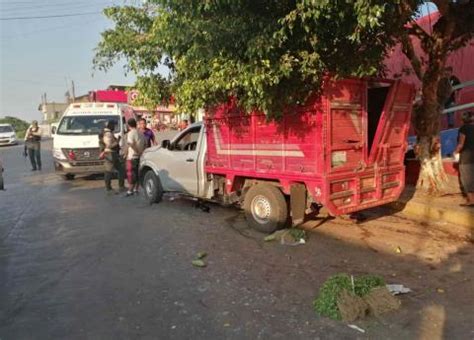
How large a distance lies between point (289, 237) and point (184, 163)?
3050mm

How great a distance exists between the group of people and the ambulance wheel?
426 centimetres

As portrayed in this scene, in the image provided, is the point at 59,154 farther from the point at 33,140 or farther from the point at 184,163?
the point at 184,163

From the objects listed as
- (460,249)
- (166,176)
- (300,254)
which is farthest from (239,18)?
(166,176)

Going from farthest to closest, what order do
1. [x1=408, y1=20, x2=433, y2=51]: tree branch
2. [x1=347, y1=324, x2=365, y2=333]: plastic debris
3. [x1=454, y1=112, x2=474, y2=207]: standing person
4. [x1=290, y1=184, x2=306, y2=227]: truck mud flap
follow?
[x1=408, y1=20, x2=433, y2=51]: tree branch, [x1=454, y1=112, x2=474, y2=207]: standing person, [x1=290, y1=184, x2=306, y2=227]: truck mud flap, [x1=347, y1=324, x2=365, y2=333]: plastic debris

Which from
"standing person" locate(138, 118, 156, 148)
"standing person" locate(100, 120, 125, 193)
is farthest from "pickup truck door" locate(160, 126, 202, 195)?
"standing person" locate(138, 118, 156, 148)

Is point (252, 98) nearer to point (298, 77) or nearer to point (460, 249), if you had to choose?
point (298, 77)

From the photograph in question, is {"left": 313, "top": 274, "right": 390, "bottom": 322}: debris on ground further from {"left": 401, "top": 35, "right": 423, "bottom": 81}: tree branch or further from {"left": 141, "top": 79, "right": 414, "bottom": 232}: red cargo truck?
{"left": 401, "top": 35, "right": 423, "bottom": 81}: tree branch

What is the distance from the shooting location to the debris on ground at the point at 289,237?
6507 mm

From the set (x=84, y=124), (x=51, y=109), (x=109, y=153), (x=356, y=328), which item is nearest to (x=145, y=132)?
(x=109, y=153)

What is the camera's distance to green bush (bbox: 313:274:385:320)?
13.6 feet

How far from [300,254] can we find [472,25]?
5.07 metres

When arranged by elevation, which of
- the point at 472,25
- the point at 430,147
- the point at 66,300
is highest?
the point at 472,25

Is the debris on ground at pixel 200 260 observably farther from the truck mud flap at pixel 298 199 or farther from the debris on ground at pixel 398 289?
the debris on ground at pixel 398 289

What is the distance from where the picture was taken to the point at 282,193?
7055 mm
